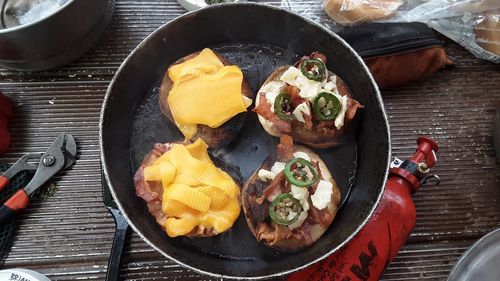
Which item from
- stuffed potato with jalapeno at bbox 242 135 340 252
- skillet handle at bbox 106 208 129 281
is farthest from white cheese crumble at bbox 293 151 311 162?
skillet handle at bbox 106 208 129 281

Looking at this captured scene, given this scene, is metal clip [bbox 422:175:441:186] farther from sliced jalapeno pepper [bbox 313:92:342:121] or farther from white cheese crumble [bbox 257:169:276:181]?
white cheese crumble [bbox 257:169:276:181]

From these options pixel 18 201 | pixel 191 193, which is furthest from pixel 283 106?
pixel 18 201

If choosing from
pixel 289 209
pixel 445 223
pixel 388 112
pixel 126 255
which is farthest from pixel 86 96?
pixel 445 223

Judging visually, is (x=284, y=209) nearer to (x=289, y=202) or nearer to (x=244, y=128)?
(x=289, y=202)

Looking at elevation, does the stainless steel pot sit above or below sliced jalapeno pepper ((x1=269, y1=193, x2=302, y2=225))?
above

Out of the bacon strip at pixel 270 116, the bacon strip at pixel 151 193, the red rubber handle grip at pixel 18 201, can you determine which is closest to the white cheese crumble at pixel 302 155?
the bacon strip at pixel 270 116
